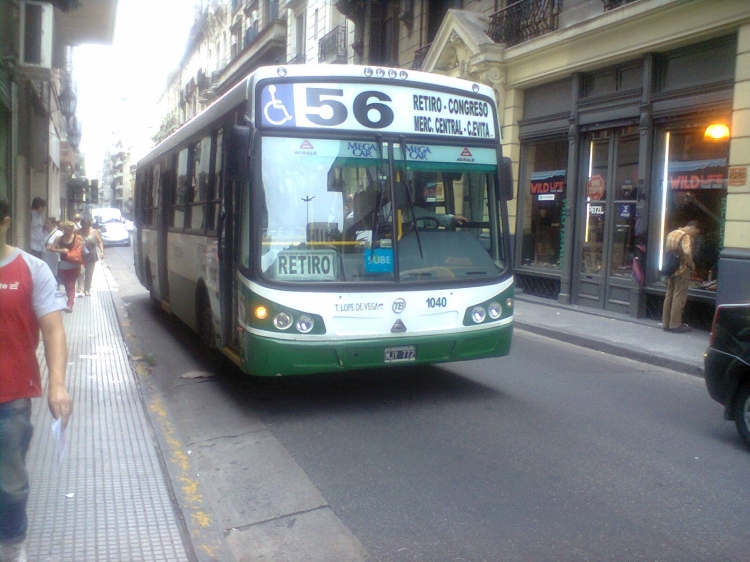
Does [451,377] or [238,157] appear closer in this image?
[238,157]

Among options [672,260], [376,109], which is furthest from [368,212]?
[672,260]

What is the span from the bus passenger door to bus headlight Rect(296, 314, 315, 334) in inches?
35.7

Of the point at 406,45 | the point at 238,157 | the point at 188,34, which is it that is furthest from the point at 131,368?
the point at 188,34

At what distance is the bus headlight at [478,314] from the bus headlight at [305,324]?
1613 millimetres

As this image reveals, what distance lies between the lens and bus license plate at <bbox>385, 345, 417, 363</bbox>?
22.3ft

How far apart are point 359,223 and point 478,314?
1475 mm

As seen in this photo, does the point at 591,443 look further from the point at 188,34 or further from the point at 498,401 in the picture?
the point at 188,34

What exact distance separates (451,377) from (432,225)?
7.08 ft

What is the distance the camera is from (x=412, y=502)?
4859 millimetres

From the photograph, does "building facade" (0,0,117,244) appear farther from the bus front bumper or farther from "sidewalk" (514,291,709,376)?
"sidewalk" (514,291,709,376)

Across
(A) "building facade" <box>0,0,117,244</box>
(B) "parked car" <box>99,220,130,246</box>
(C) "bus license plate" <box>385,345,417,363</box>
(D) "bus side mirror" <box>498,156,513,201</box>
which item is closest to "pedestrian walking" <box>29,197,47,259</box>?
(A) "building facade" <box>0,0,117,244</box>

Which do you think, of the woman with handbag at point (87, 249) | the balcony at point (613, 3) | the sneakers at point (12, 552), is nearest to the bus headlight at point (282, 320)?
the sneakers at point (12, 552)

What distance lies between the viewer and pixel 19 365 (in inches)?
132

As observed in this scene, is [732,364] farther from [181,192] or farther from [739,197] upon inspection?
[181,192]
